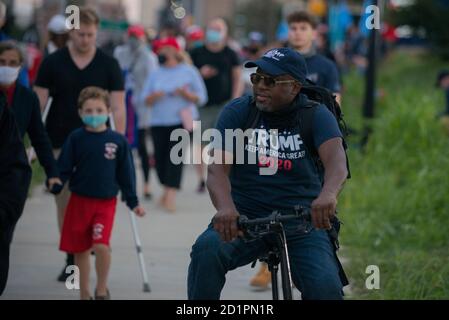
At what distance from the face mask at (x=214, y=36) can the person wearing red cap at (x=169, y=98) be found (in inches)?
48.4

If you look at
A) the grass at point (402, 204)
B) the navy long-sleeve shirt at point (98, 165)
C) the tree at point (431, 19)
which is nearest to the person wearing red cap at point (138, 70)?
the grass at point (402, 204)

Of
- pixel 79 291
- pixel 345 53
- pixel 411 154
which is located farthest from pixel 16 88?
pixel 345 53

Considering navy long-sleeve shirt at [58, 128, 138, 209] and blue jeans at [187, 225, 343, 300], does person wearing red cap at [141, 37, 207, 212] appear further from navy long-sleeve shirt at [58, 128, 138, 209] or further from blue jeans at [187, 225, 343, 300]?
blue jeans at [187, 225, 343, 300]

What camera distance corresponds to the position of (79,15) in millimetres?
8430

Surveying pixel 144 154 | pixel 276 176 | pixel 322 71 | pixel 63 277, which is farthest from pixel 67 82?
pixel 144 154

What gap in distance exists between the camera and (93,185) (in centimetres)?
768

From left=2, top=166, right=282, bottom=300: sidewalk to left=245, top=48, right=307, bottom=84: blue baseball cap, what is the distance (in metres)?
2.99

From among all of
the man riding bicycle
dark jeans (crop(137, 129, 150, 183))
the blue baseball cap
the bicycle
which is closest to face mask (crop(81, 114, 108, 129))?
the man riding bicycle

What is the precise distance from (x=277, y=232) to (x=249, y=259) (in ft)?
1.40

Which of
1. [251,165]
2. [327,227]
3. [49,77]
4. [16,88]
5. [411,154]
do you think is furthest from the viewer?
[411,154]

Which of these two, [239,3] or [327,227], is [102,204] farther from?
[239,3]

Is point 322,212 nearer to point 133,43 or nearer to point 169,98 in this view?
point 169,98

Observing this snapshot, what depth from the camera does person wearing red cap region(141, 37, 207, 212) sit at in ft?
42.0
